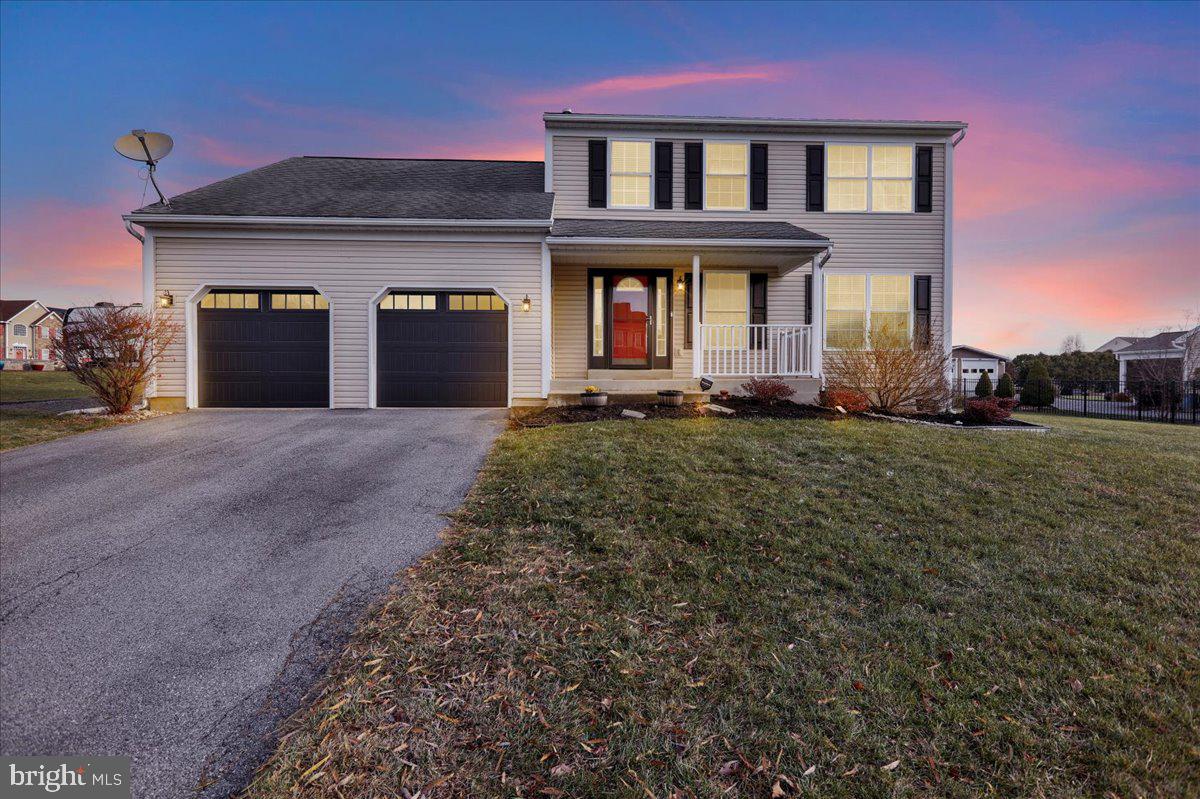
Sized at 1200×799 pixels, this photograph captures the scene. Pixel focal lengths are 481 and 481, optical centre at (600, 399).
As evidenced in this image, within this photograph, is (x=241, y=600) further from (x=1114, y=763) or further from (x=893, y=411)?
(x=893, y=411)

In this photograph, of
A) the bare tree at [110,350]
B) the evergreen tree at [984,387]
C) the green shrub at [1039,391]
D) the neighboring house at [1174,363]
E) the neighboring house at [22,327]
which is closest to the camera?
the bare tree at [110,350]

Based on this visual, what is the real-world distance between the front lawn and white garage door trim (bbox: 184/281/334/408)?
23.5 ft

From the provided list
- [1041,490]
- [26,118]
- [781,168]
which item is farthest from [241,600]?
[26,118]

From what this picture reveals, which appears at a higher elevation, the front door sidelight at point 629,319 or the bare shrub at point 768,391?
the front door sidelight at point 629,319

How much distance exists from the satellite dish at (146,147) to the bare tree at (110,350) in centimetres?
297

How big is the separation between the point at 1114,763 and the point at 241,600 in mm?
4415

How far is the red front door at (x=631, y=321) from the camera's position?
37.6 feet

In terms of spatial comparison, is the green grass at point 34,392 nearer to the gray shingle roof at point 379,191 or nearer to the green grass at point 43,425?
the green grass at point 43,425

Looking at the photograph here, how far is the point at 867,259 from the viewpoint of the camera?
1173cm

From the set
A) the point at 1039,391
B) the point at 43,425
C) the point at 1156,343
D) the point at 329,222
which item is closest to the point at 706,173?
the point at 329,222

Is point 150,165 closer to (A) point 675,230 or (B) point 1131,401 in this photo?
(A) point 675,230

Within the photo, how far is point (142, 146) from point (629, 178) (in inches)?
389

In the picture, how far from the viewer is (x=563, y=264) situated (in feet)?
37.0

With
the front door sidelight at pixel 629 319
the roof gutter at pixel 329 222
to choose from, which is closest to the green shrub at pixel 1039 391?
the front door sidelight at pixel 629 319
